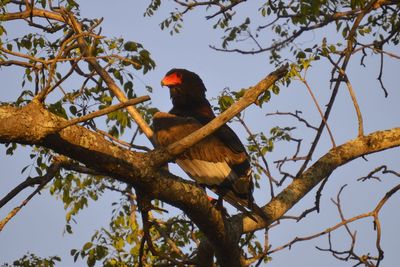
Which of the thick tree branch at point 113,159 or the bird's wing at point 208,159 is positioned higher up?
the bird's wing at point 208,159

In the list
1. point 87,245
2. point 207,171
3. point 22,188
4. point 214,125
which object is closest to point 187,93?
point 207,171

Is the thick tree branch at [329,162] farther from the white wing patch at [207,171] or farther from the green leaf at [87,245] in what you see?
the green leaf at [87,245]

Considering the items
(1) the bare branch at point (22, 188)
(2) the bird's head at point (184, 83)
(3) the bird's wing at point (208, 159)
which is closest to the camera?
(1) the bare branch at point (22, 188)

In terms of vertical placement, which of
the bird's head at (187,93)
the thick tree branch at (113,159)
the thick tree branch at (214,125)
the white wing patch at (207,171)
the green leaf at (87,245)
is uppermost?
the bird's head at (187,93)

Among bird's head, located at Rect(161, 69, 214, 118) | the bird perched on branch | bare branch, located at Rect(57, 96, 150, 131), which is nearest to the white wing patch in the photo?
the bird perched on branch

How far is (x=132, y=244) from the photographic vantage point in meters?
6.61

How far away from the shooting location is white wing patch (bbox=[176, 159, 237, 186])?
550 centimetres

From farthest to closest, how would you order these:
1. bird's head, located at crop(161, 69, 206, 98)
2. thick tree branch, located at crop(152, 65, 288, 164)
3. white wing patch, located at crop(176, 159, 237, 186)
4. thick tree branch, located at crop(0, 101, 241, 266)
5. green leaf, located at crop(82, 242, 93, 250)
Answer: bird's head, located at crop(161, 69, 206, 98)
green leaf, located at crop(82, 242, 93, 250)
white wing patch, located at crop(176, 159, 237, 186)
thick tree branch, located at crop(152, 65, 288, 164)
thick tree branch, located at crop(0, 101, 241, 266)

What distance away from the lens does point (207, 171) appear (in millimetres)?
5648

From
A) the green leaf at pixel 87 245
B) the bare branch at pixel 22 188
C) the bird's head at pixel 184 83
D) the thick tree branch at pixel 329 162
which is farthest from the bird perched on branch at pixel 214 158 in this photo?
the bare branch at pixel 22 188

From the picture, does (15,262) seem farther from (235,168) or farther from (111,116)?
(235,168)

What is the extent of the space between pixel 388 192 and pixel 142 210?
8.75 ft

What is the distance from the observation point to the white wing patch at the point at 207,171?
5504 millimetres

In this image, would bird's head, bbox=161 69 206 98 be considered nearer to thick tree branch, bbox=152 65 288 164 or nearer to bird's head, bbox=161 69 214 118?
bird's head, bbox=161 69 214 118
